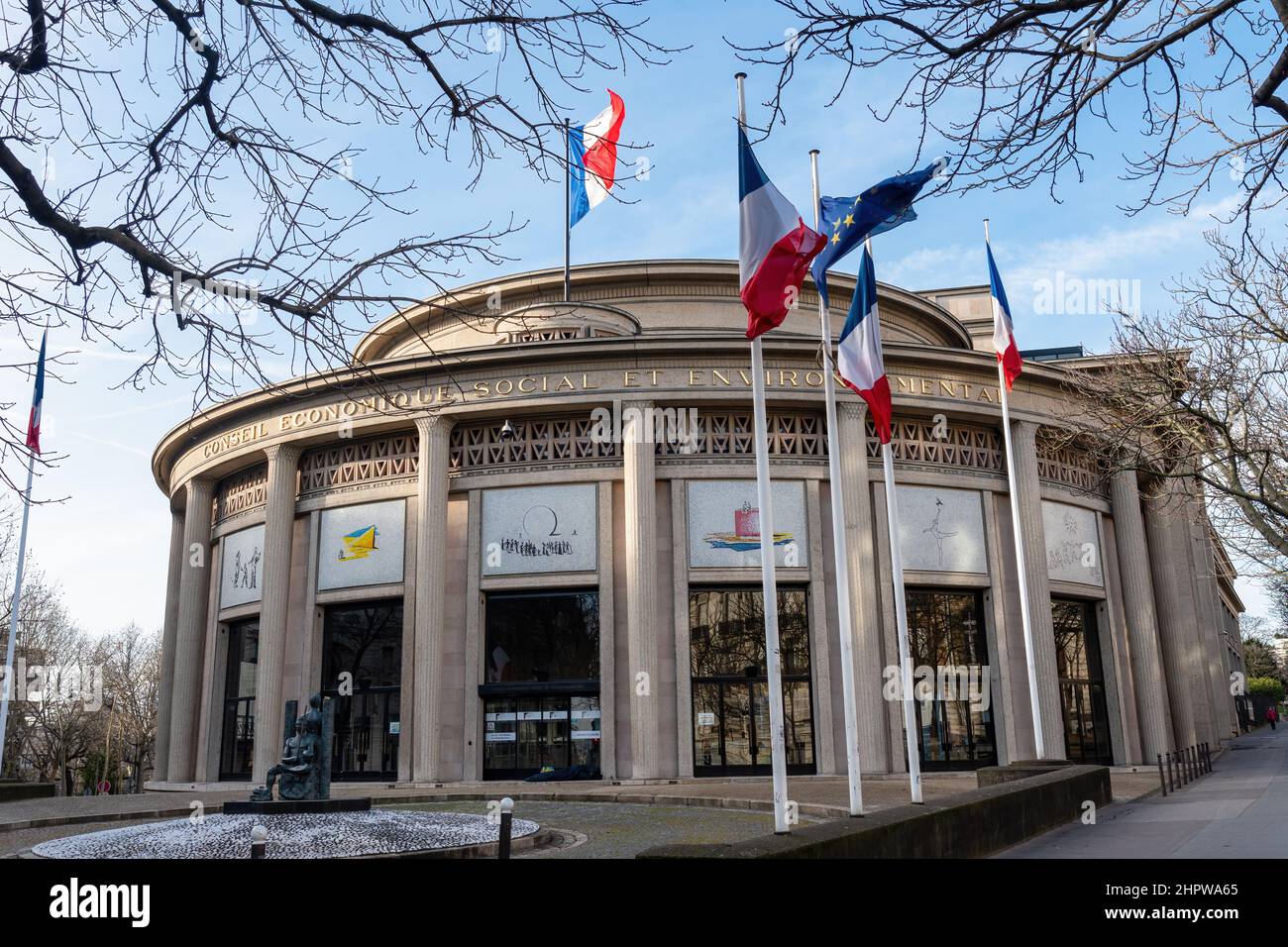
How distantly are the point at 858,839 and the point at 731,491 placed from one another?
2056cm

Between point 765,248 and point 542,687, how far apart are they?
20316 mm

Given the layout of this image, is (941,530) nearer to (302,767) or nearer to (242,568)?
(302,767)

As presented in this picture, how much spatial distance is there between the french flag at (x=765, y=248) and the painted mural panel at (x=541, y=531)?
19014 mm

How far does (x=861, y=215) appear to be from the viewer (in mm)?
13461

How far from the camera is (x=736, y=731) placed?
93.0 ft

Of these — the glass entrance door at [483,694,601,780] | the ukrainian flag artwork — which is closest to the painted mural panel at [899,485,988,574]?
the glass entrance door at [483,694,601,780]

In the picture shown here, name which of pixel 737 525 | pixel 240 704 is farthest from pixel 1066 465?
pixel 240 704

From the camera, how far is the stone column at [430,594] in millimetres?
27734

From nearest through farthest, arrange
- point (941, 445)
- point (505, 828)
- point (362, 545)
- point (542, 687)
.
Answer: point (505, 828)
point (542, 687)
point (362, 545)
point (941, 445)

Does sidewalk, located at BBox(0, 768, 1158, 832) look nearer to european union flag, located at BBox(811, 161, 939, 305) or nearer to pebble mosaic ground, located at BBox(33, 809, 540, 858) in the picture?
A: pebble mosaic ground, located at BBox(33, 809, 540, 858)

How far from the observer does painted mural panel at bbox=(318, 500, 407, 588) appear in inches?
1192

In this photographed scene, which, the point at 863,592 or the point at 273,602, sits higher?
→ the point at 273,602

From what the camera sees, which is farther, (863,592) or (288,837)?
(863,592)
